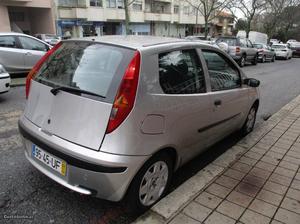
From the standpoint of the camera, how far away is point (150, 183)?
2676mm

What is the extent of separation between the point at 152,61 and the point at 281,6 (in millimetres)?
41935

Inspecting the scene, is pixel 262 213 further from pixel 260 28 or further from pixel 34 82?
pixel 260 28

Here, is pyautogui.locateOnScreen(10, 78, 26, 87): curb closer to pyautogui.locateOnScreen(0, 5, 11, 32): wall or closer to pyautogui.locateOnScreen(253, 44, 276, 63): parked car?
pyautogui.locateOnScreen(253, 44, 276, 63): parked car

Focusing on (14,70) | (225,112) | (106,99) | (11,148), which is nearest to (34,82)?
(106,99)

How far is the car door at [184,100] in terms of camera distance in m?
2.63

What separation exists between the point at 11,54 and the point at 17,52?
0.20m

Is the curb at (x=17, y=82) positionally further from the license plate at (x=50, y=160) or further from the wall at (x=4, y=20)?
the wall at (x=4, y=20)

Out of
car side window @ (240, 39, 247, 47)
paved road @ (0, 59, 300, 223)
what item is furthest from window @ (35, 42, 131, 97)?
car side window @ (240, 39, 247, 47)

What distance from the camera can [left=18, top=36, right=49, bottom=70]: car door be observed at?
31.3ft

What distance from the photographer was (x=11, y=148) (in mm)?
3939

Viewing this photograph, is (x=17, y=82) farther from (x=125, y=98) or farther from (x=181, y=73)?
(x=125, y=98)

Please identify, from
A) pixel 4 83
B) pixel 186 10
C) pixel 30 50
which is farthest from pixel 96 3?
pixel 4 83

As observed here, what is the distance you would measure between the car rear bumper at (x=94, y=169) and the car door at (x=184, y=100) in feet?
1.72

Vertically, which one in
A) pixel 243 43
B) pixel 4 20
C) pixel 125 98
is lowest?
pixel 243 43
